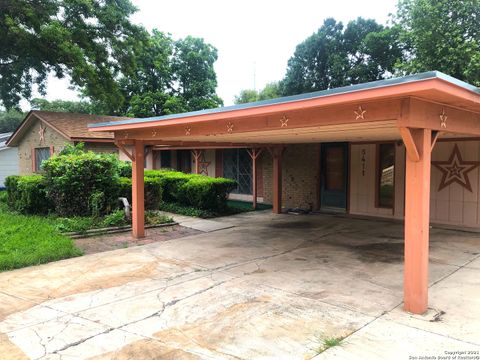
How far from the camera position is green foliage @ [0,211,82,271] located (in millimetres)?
6227

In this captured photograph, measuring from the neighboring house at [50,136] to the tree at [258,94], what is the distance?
22665 millimetres

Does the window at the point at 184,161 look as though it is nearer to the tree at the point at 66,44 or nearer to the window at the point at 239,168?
the window at the point at 239,168

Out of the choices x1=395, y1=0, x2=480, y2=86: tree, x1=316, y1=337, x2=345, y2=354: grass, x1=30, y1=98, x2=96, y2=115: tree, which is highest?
x1=30, y1=98, x2=96, y2=115: tree

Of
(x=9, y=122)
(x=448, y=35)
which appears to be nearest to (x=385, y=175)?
(x=448, y=35)

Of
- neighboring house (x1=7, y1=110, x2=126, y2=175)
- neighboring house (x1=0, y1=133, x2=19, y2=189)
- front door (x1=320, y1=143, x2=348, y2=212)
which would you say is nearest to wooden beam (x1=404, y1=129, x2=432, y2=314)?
front door (x1=320, y1=143, x2=348, y2=212)

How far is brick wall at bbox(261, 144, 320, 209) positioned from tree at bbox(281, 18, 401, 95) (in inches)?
594

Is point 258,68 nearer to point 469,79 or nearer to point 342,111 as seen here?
point 469,79

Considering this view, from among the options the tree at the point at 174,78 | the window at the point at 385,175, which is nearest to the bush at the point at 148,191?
the window at the point at 385,175

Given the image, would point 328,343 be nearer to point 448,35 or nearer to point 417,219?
point 417,219

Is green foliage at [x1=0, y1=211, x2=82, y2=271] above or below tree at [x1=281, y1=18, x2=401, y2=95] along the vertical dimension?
below

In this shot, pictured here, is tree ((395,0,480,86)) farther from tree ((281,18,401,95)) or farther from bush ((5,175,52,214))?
bush ((5,175,52,214))

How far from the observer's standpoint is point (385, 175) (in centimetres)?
1016

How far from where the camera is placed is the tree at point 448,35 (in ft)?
48.3

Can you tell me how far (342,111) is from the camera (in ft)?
13.7
